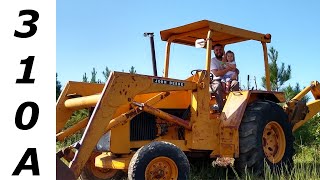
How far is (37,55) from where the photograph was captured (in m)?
4.19

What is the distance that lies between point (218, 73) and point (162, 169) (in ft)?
7.37

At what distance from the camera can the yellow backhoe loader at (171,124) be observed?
5133 mm

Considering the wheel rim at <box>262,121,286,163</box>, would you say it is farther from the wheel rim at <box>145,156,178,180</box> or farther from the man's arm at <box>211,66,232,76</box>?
the wheel rim at <box>145,156,178,180</box>

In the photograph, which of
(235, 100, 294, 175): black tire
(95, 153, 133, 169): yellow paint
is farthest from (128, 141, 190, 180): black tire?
(235, 100, 294, 175): black tire

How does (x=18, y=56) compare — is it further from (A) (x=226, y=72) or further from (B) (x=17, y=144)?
(A) (x=226, y=72)

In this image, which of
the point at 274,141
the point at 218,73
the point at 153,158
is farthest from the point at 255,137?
the point at 153,158

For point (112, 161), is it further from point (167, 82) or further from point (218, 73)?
point (218, 73)

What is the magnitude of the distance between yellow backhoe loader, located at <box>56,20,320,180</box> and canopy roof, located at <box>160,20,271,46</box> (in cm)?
1

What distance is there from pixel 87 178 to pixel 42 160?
8.17ft

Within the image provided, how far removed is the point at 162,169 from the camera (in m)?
5.18

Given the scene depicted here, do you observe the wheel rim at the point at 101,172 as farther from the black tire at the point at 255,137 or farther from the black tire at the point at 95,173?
the black tire at the point at 255,137

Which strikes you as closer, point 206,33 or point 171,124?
point 171,124

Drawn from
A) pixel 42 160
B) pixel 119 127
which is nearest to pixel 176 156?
pixel 119 127

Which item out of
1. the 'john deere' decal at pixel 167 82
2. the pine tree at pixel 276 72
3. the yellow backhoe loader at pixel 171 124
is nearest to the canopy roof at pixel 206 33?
the yellow backhoe loader at pixel 171 124
